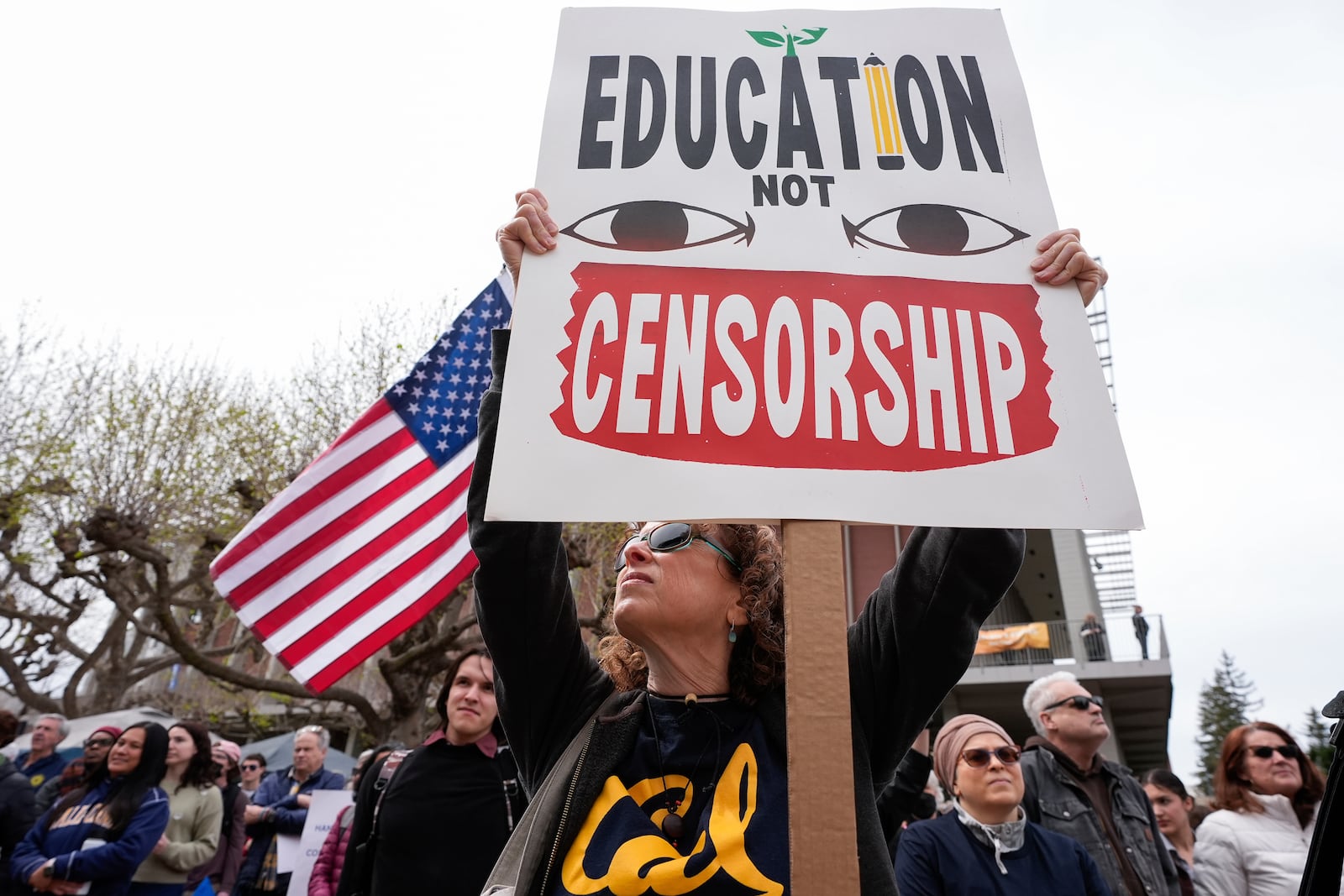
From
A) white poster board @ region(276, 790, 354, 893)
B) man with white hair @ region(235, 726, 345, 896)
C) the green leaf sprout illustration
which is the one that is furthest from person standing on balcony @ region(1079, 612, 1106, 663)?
the green leaf sprout illustration

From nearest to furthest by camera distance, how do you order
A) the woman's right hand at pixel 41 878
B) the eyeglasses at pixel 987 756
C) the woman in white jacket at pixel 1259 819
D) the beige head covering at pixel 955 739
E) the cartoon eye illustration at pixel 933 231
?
the cartoon eye illustration at pixel 933 231
the eyeglasses at pixel 987 756
the beige head covering at pixel 955 739
the woman in white jacket at pixel 1259 819
the woman's right hand at pixel 41 878

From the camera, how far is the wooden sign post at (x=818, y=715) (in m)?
1.16

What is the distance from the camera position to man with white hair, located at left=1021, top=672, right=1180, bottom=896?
10.9 ft

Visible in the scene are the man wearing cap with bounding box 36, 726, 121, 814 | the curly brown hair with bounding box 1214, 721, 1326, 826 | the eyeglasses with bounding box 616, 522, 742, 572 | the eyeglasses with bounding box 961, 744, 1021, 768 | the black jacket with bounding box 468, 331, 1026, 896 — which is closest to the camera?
the black jacket with bounding box 468, 331, 1026, 896

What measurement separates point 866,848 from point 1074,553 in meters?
24.5

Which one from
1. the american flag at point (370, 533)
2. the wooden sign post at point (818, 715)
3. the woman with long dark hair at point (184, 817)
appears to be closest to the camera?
the wooden sign post at point (818, 715)

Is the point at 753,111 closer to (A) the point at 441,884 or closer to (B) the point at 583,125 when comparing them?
(B) the point at 583,125

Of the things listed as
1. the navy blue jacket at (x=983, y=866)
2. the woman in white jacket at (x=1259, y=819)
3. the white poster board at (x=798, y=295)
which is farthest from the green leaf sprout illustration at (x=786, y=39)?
the woman in white jacket at (x=1259, y=819)

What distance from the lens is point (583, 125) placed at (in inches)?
73.0

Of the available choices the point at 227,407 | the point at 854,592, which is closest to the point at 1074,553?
the point at 854,592

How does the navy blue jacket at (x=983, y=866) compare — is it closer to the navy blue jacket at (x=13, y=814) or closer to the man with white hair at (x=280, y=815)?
the man with white hair at (x=280, y=815)

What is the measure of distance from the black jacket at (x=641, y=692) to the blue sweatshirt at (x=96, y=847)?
3.67m

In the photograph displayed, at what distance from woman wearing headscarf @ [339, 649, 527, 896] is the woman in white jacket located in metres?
2.98

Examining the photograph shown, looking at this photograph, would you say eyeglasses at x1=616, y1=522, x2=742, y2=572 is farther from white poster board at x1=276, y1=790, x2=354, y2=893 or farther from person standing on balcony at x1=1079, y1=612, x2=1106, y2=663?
person standing on balcony at x1=1079, y1=612, x2=1106, y2=663
